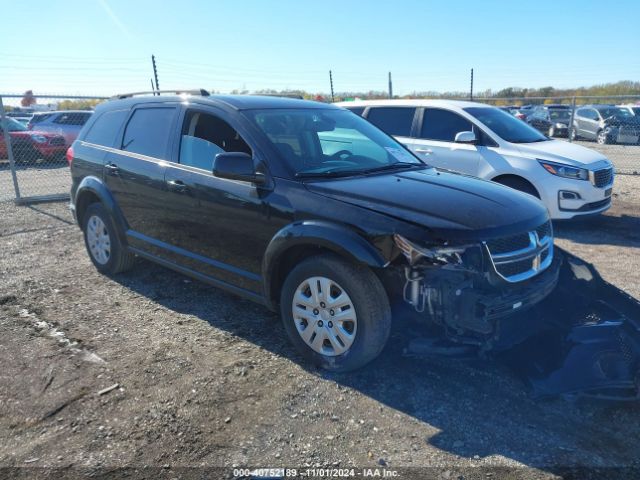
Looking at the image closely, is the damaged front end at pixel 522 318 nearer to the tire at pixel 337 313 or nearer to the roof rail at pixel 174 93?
the tire at pixel 337 313

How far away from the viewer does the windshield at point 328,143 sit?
3.91 m

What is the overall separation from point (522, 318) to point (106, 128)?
441 centimetres

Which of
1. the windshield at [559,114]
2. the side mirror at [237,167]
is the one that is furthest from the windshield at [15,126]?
the windshield at [559,114]

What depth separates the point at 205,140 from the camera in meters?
4.30

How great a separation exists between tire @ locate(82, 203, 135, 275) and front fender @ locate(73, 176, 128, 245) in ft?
0.26

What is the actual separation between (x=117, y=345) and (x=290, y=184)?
72.9 inches

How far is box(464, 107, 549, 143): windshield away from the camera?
293 inches

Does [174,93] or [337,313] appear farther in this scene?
[174,93]

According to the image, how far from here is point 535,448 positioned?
278 centimetres

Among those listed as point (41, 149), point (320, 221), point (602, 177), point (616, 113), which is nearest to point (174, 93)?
point (320, 221)

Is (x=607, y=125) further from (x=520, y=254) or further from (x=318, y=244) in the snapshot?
(x=318, y=244)

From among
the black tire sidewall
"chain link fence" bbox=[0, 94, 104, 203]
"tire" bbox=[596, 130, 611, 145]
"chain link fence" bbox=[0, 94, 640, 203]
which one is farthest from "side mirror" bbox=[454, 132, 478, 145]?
"tire" bbox=[596, 130, 611, 145]

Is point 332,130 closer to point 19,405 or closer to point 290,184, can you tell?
point 290,184

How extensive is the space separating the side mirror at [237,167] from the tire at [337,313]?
727mm
